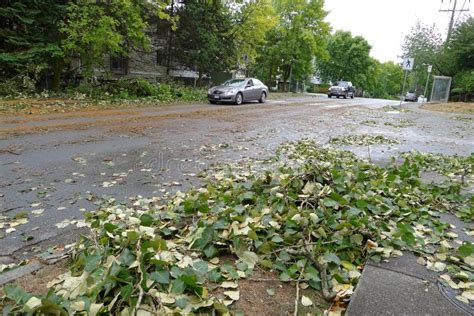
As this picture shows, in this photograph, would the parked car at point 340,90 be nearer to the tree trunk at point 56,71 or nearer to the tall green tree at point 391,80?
the tree trunk at point 56,71

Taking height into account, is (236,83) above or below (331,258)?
above

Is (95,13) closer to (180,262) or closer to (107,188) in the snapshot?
(107,188)

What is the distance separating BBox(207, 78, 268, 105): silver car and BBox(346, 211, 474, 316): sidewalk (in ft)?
55.0

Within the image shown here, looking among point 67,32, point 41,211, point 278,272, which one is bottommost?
point 41,211

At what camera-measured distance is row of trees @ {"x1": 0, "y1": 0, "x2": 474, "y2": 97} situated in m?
15.1

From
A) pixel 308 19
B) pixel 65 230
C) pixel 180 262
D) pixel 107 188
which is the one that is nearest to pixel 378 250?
pixel 180 262

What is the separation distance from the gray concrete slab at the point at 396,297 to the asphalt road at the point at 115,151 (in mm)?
2706

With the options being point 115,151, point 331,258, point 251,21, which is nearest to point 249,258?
point 331,258

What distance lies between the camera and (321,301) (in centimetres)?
236

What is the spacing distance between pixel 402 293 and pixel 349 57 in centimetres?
6627

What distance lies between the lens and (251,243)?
299 centimetres

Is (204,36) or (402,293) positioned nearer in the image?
(402,293)

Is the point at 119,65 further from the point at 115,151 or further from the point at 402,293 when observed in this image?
the point at 402,293

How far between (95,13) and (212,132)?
935 cm
